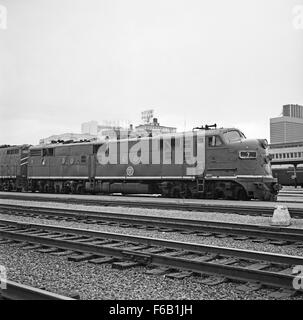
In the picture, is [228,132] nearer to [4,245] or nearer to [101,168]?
[101,168]

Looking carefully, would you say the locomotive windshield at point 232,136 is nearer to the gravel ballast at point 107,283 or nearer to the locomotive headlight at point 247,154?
the locomotive headlight at point 247,154

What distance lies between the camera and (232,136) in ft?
62.4

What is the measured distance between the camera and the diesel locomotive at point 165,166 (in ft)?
59.5

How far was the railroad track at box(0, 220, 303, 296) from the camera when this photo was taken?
215 inches

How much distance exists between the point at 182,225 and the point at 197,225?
0.38 m

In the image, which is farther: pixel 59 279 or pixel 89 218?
pixel 89 218

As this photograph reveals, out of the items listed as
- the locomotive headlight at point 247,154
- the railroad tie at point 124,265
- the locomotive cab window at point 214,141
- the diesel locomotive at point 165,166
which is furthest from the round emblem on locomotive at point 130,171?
the railroad tie at point 124,265

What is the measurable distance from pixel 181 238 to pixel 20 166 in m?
23.7

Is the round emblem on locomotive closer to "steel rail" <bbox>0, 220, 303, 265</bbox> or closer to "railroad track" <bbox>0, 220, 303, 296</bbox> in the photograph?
"steel rail" <bbox>0, 220, 303, 265</bbox>

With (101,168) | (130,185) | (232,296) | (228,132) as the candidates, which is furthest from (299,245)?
(101,168)

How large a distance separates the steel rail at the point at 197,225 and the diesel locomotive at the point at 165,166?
7492 mm

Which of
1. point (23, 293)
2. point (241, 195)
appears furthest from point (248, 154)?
point (23, 293)

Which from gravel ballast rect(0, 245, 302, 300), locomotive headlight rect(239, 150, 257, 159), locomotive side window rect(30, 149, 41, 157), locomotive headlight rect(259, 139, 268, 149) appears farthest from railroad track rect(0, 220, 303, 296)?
locomotive side window rect(30, 149, 41, 157)

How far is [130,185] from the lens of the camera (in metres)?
22.5
